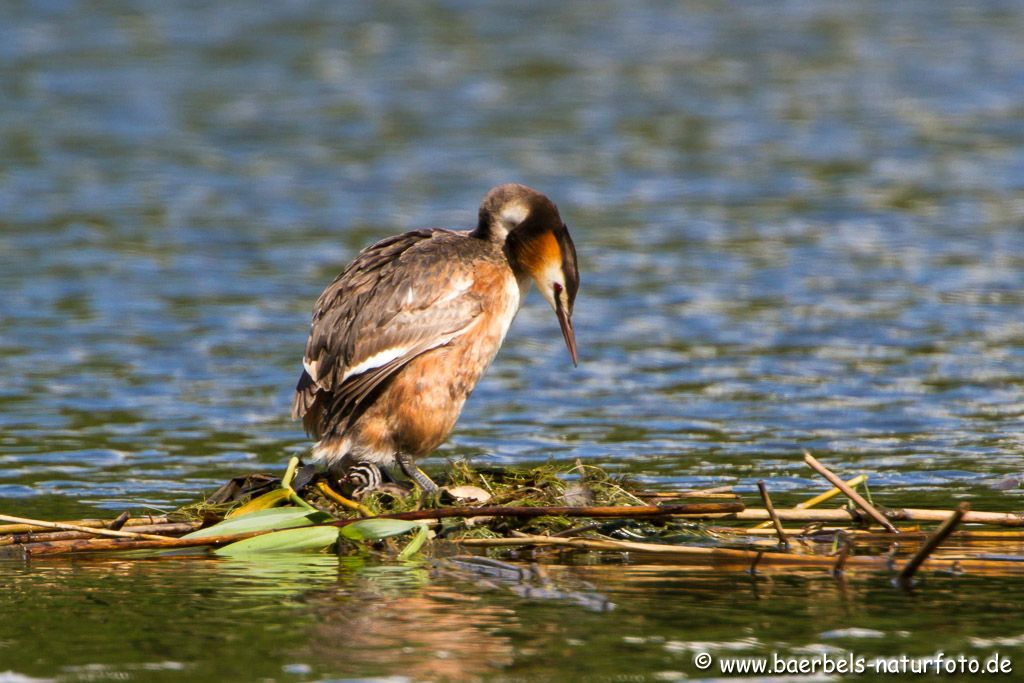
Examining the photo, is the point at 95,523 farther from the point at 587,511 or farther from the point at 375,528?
the point at 587,511

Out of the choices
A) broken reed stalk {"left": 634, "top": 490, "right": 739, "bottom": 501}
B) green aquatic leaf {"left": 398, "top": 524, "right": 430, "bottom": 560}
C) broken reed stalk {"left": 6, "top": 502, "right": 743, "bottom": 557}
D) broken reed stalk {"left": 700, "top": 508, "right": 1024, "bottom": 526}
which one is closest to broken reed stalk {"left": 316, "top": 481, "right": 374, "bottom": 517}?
broken reed stalk {"left": 6, "top": 502, "right": 743, "bottom": 557}

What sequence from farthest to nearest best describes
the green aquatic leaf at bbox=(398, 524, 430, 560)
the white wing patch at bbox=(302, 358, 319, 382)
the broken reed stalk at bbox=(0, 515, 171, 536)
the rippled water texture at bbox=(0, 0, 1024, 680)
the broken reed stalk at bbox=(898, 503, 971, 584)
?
the white wing patch at bbox=(302, 358, 319, 382) < the broken reed stalk at bbox=(0, 515, 171, 536) < the green aquatic leaf at bbox=(398, 524, 430, 560) < the rippled water texture at bbox=(0, 0, 1024, 680) < the broken reed stalk at bbox=(898, 503, 971, 584)

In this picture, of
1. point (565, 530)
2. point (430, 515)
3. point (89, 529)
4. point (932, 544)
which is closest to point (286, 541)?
point (430, 515)

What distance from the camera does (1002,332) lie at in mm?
14250

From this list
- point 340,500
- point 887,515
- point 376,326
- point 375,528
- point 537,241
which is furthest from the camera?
point 537,241

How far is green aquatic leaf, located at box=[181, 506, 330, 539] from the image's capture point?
26.7 ft

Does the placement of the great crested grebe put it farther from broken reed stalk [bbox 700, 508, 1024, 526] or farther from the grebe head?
broken reed stalk [bbox 700, 508, 1024, 526]

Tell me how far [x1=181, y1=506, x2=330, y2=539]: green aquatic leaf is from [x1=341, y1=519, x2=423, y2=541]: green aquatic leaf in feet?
0.86

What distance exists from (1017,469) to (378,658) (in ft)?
16.7

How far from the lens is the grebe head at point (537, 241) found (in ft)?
29.7

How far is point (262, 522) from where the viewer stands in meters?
8.17

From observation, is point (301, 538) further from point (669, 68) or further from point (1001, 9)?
point (1001, 9)

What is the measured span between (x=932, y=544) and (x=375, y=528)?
8.67 feet

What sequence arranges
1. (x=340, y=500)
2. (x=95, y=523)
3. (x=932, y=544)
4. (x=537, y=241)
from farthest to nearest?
1. (x=537, y=241)
2. (x=340, y=500)
3. (x=95, y=523)
4. (x=932, y=544)
